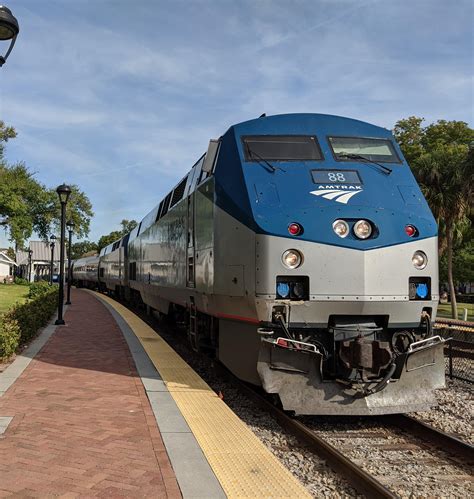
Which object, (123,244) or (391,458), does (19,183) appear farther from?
(391,458)

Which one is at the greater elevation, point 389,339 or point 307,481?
point 389,339

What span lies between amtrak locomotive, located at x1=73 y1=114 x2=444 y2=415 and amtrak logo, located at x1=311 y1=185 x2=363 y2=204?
0.01m

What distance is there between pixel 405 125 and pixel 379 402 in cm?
3222

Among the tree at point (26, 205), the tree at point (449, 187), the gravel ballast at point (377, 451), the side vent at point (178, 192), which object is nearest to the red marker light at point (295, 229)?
the gravel ballast at point (377, 451)

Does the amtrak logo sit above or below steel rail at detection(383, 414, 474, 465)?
above

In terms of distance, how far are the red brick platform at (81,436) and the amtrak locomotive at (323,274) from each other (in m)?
1.44

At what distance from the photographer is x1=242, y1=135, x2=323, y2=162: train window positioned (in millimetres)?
6512

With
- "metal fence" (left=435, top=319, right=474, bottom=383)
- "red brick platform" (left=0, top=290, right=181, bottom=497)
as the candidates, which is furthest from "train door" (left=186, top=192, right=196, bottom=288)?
"metal fence" (left=435, top=319, right=474, bottom=383)

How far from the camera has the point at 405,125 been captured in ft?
114

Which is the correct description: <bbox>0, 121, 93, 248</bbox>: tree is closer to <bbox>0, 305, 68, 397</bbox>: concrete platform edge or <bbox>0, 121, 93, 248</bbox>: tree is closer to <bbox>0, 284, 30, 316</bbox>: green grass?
<bbox>0, 284, 30, 316</bbox>: green grass

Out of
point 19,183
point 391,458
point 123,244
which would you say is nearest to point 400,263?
point 391,458

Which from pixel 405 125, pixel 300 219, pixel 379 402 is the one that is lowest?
pixel 379 402

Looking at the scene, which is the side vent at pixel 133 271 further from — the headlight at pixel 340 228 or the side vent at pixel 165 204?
the headlight at pixel 340 228

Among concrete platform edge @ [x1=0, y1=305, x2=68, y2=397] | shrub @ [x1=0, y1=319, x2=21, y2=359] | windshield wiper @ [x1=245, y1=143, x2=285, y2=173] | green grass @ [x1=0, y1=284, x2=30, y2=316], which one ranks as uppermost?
windshield wiper @ [x1=245, y1=143, x2=285, y2=173]
